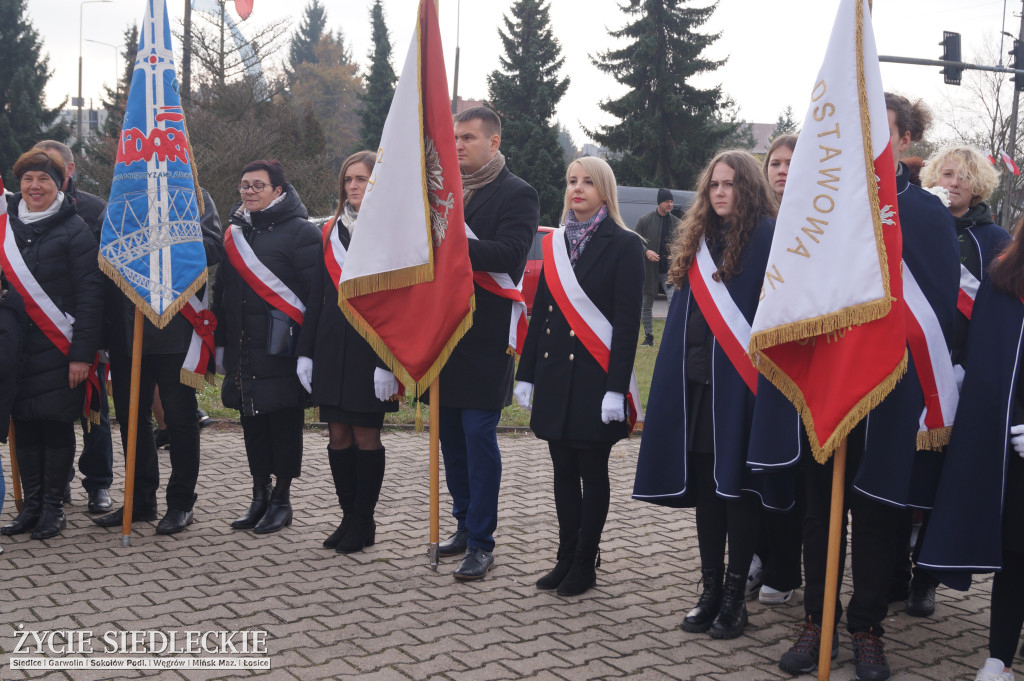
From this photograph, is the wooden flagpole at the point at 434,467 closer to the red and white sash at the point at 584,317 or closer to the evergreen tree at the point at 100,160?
the red and white sash at the point at 584,317

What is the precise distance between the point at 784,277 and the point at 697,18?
31353 mm

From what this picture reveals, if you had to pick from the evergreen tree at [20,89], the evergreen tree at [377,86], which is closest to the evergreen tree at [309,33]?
the evergreen tree at [377,86]

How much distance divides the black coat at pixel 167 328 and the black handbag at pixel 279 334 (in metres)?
0.52

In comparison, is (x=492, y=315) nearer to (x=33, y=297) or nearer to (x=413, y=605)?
(x=413, y=605)

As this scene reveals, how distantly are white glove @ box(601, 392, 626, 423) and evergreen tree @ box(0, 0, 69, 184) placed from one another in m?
33.4

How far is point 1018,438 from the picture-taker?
3.51 m

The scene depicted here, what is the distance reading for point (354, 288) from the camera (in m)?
4.98

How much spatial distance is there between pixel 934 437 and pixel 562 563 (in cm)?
186

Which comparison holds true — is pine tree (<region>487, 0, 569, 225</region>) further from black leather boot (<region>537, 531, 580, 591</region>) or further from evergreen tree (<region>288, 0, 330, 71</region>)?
evergreen tree (<region>288, 0, 330, 71</region>)

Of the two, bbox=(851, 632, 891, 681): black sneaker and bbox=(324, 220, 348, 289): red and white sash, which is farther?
bbox=(324, 220, 348, 289): red and white sash

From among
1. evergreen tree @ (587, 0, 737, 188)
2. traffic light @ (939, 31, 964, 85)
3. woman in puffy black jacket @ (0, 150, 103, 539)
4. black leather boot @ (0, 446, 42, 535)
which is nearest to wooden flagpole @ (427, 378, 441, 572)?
woman in puffy black jacket @ (0, 150, 103, 539)

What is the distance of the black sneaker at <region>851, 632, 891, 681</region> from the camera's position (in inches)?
150

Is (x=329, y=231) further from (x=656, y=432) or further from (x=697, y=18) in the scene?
(x=697, y=18)

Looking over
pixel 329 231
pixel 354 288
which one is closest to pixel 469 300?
pixel 354 288
